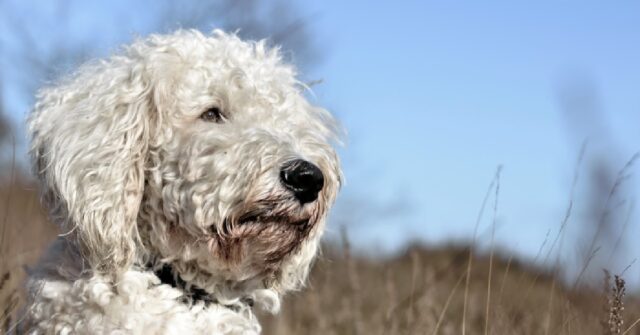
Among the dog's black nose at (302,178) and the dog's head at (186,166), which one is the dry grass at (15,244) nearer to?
the dog's head at (186,166)

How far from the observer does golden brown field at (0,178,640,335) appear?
187 inches

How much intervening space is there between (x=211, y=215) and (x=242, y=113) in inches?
22.9

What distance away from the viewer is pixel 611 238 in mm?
4938

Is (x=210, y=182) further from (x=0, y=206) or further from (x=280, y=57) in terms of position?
(x=0, y=206)

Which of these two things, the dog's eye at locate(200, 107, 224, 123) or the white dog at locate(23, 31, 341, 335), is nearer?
the white dog at locate(23, 31, 341, 335)

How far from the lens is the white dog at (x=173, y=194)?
13.2 feet

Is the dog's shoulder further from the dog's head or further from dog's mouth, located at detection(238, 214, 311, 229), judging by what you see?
dog's mouth, located at detection(238, 214, 311, 229)

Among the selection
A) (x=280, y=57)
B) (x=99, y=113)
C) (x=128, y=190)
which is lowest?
(x=128, y=190)

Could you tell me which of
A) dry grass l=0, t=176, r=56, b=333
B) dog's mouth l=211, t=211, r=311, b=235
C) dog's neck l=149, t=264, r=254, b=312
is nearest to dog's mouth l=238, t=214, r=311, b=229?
dog's mouth l=211, t=211, r=311, b=235

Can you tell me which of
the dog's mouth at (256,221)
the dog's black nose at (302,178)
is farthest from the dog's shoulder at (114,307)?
the dog's black nose at (302,178)

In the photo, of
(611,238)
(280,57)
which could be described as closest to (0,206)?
(280,57)

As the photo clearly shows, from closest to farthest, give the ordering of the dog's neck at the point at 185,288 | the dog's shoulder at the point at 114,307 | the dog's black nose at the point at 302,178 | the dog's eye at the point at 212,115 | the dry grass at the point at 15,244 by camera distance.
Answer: the dog's shoulder at the point at 114,307
the dog's black nose at the point at 302,178
the dog's neck at the point at 185,288
the dog's eye at the point at 212,115
the dry grass at the point at 15,244

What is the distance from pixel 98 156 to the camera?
4203mm

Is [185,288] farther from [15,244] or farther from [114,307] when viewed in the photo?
[15,244]
